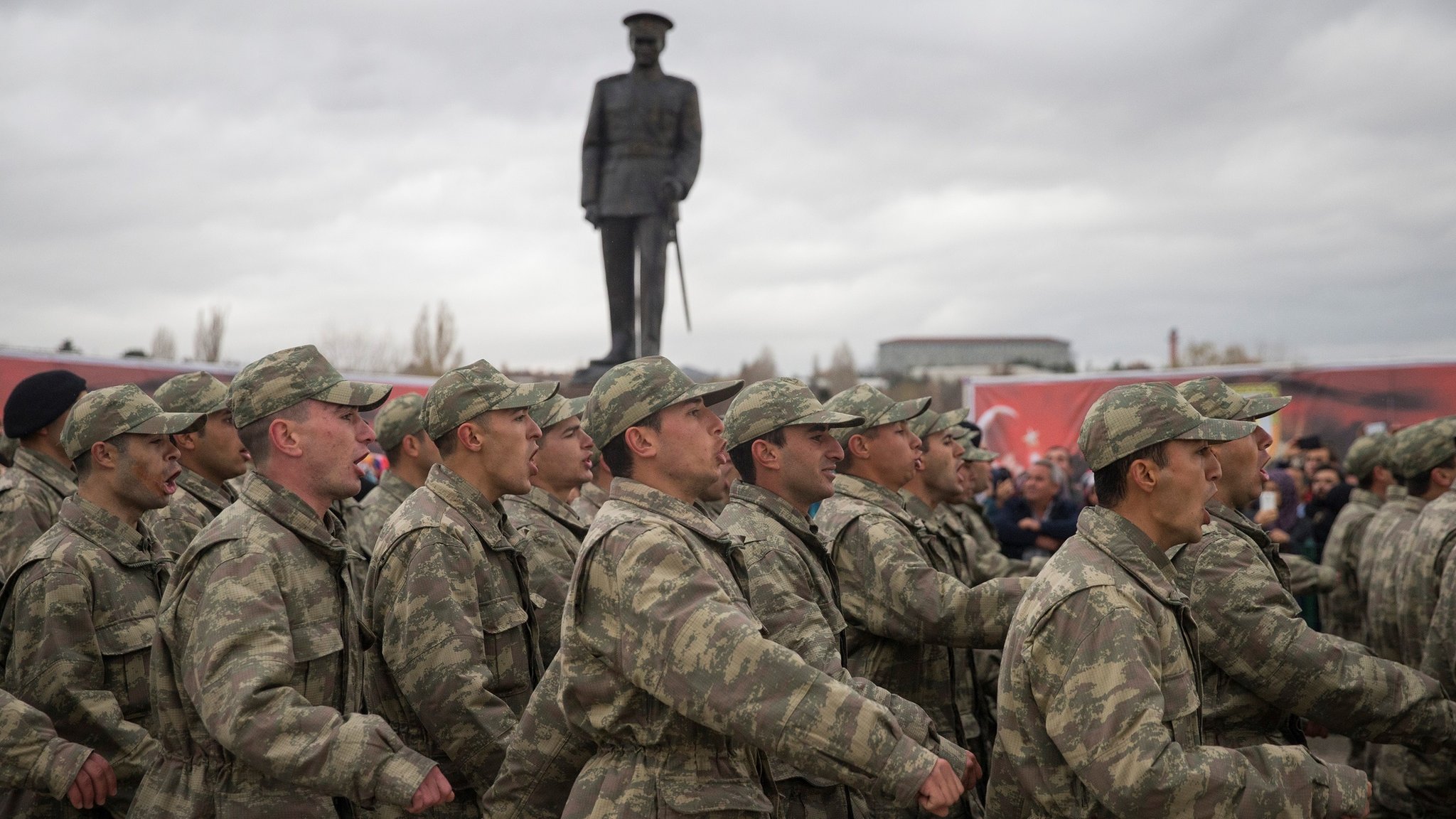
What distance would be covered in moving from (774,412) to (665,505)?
1487 millimetres

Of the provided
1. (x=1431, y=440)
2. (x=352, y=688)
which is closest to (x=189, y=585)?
(x=352, y=688)

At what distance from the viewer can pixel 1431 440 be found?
695cm

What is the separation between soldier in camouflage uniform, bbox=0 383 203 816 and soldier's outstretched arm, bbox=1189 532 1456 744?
12.4 ft

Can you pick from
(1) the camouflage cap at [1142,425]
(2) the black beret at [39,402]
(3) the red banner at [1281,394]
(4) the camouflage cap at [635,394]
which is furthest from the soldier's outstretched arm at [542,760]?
(3) the red banner at [1281,394]

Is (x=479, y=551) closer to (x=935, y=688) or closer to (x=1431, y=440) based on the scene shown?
(x=935, y=688)

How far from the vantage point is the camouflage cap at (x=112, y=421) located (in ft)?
15.7

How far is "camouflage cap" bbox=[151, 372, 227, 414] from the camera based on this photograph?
6.21m

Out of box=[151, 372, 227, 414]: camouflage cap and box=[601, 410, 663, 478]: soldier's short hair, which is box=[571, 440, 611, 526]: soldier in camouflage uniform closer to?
box=[151, 372, 227, 414]: camouflage cap

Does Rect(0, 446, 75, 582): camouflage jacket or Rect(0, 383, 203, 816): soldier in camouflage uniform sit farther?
Rect(0, 446, 75, 582): camouflage jacket

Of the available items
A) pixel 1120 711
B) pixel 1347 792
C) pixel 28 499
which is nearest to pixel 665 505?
pixel 1120 711

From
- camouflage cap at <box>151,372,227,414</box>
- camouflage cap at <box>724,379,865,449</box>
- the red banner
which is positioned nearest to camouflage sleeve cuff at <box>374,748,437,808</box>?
camouflage cap at <box>724,379,865,449</box>

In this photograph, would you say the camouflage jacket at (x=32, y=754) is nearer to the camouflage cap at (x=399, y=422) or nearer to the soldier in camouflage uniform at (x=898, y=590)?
the camouflage cap at (x=399, y=422)

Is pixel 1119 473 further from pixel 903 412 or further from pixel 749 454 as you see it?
pixel 903 412

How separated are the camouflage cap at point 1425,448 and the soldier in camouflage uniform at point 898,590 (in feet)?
10.4
